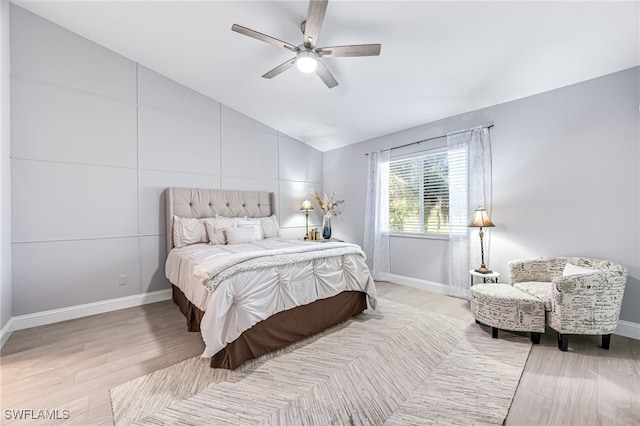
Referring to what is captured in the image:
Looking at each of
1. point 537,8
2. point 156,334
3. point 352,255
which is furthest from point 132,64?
point 537,8

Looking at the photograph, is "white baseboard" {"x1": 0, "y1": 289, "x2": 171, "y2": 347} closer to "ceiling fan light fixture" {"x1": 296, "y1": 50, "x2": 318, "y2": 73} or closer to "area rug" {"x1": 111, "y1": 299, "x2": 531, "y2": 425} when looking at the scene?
"area rug" {"x1": 111, "y1": 299, "x2": 531, "y2": 425}

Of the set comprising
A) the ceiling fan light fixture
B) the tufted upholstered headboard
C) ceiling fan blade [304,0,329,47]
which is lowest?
the tufted upholstered headboard

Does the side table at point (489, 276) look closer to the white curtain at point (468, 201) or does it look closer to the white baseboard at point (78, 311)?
the white curtain at point (468, 201)

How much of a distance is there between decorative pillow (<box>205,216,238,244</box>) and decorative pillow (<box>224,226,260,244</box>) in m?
0.08

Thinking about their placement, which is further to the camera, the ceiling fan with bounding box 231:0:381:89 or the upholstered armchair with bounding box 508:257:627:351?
the upholstered armchair with bounding box 508:257:627:351

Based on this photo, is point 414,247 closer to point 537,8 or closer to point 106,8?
point 537,8

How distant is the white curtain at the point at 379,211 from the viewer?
4570 millimetres

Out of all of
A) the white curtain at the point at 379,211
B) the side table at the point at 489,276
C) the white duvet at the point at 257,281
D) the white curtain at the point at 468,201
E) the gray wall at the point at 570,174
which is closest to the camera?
the white duvet at the point at 257,281

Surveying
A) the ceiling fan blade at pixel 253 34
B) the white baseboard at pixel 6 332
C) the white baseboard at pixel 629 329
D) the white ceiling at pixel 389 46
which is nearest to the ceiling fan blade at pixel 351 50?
the ceiling fan blade at pixel 253 34

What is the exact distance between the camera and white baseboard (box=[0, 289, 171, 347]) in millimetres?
2697

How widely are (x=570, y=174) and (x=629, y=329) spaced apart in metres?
1.59

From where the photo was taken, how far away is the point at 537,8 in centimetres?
208

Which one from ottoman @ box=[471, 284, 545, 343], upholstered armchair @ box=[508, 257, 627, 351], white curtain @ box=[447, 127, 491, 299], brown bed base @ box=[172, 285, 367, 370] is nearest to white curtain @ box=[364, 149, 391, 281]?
white curtain @ box=[447, 127, 491, 299]

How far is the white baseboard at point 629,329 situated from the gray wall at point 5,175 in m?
5.88
